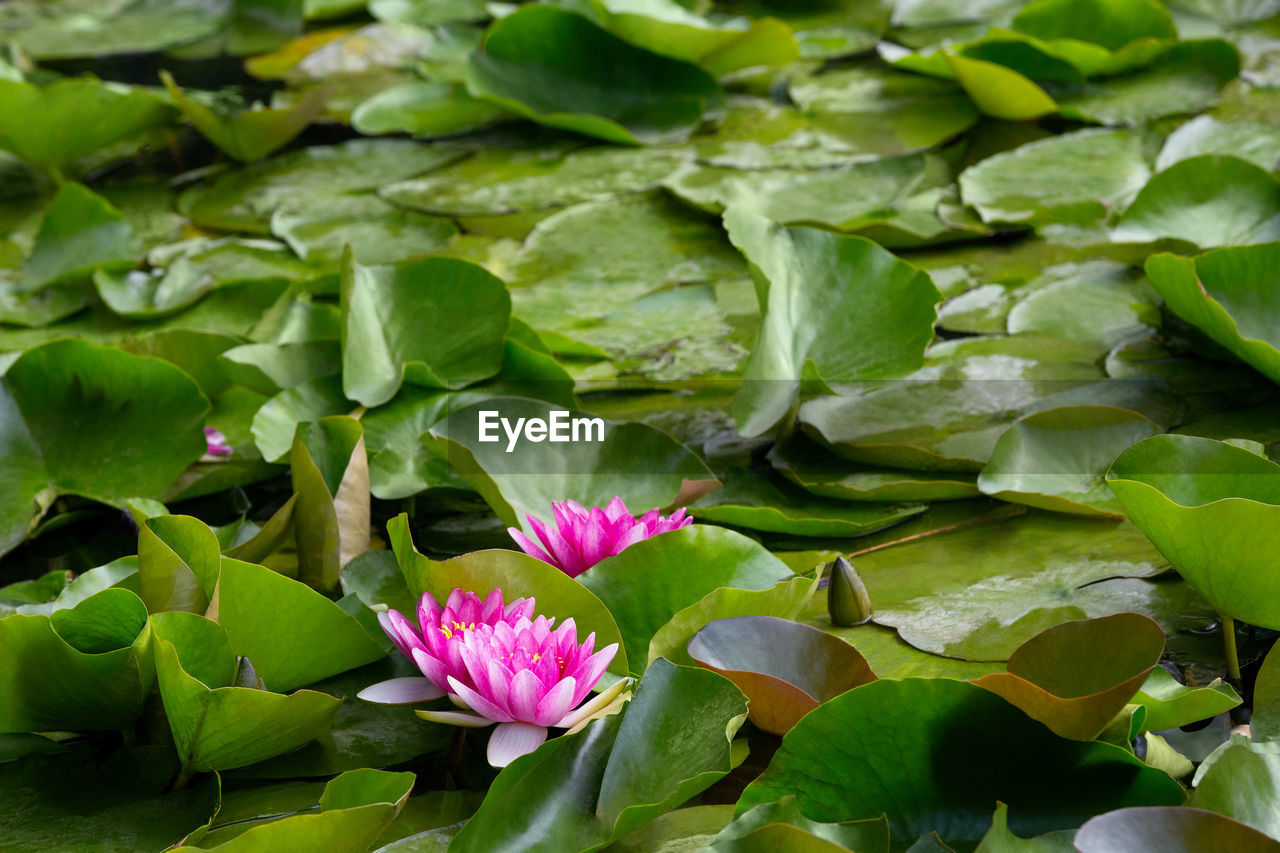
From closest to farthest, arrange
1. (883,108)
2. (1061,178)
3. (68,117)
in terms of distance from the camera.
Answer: (1061,178), (68,117), (883,108)

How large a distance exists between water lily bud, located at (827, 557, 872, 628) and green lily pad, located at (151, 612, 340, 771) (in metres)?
0.37

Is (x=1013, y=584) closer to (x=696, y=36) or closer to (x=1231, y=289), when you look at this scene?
(x=1231, y=289)

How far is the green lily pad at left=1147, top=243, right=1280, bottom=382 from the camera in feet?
3.57

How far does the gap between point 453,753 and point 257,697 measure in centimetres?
14

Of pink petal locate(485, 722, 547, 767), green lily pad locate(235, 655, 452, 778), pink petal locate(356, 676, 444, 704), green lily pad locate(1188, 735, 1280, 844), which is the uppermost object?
green lily pad locate(1188, 735, 1280, 844)

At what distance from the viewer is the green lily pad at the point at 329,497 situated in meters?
0.93

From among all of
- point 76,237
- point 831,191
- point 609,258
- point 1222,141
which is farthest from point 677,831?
point 1222,141

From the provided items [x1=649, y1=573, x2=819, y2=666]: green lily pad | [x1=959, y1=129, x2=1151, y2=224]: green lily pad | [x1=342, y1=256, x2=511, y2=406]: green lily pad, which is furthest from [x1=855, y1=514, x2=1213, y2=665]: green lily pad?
[x1=959, y1=129, x2=1151, y2=224]: green lily pad

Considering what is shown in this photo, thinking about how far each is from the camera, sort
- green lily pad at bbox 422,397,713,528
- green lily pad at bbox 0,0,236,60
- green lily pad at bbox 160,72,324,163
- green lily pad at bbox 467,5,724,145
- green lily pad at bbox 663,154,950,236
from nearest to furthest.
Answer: green lily pad at bbox 422,397,713,528, green lily pad at bbox 663,154,950,236, green lily pad at bbox 160,72,324,163, green lily pad at bbox 467,5,724,145, green lily pad at bbox 0,0,236,60

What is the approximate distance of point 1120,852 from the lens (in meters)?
0.55

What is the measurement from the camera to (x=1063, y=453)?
3.32ft

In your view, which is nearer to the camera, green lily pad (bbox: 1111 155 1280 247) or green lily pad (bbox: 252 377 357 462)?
green lily pad (bbox: 252 377 357 462)

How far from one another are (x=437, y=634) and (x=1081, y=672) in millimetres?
401

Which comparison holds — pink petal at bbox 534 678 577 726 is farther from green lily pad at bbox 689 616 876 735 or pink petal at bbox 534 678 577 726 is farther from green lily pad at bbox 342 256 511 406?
green lily pad at bbox 342 256 511 406
